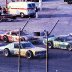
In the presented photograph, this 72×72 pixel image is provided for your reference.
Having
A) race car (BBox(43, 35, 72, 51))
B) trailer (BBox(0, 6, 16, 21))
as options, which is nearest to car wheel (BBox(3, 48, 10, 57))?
race car (BBox(43, 35, 72, 51))

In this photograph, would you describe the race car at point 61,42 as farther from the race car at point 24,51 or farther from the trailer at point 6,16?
the trailer at point 6,16

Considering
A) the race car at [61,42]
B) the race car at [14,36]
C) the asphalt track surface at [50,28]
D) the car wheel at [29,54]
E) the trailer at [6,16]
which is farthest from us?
the trailer at [6,16]

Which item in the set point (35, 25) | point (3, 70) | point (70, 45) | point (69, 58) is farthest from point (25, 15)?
point (3, 70)

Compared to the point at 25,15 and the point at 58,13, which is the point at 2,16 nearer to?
the point at 25,15

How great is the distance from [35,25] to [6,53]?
626 inches

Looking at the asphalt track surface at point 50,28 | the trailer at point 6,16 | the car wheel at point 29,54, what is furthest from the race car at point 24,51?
the trailer at point 6,16

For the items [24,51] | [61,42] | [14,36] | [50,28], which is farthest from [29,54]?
[50,28]

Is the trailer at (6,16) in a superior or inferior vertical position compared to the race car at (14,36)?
inferior

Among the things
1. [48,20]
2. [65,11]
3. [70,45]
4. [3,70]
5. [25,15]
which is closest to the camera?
[3,70]

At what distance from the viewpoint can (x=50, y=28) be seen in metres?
38.4

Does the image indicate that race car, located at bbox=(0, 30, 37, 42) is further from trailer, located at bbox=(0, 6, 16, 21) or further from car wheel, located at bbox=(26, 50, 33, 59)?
trailer, located at bbox=(0, 6, 16, 21)

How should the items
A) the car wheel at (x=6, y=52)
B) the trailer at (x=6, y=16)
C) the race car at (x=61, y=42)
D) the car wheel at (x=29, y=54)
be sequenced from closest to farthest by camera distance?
the car wheel at (x=29, y=54) → the car wheel at (x=6, y=52) → the race car at (x=61, y=42) → the trailer at (x=6, y=16)

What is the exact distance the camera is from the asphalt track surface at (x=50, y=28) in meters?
20.8

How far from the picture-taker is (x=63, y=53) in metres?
26.2
